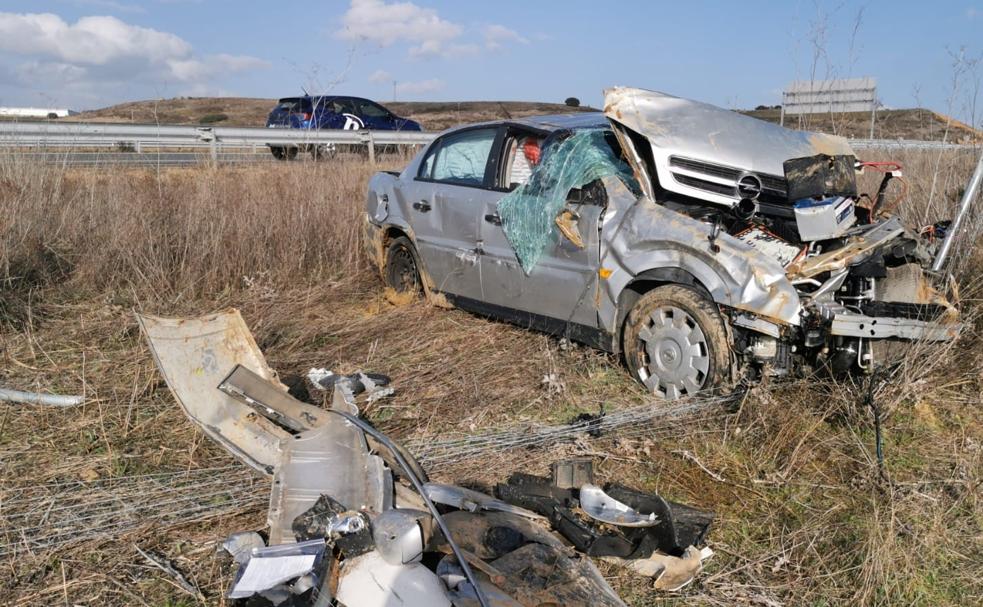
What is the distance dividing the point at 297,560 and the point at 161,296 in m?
4.79

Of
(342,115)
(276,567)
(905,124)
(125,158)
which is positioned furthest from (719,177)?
(342,115)

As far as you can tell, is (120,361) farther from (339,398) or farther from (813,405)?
(813,405)

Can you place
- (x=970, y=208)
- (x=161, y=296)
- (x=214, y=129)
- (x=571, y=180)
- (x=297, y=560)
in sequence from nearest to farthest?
(x=297, y=560) < (x=571, y=180) < (x=970, y=208) < (x=161, y=296) < (x=214, y=129)

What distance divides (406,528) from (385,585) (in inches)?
A: 7.9

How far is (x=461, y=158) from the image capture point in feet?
19.5

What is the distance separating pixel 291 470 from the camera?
123 inches

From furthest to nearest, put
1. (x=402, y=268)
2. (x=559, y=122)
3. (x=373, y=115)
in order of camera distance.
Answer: (x=373, y=115), (x=402, y=268), (x=559, y=122)

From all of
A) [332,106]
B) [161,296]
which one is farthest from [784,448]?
[332,106]

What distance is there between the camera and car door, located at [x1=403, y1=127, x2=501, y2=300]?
5637 millimetres

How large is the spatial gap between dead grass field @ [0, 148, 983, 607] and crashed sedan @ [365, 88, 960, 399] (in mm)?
261

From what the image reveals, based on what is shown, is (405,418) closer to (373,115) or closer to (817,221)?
(817,221)

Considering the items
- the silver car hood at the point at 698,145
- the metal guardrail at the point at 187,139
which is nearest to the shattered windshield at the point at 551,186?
the silver car hood at the point at 698,145

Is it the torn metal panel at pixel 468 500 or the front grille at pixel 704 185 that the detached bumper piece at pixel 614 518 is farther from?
the front grille at pixel 704 185

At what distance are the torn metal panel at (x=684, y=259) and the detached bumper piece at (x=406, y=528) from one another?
1.41 m
